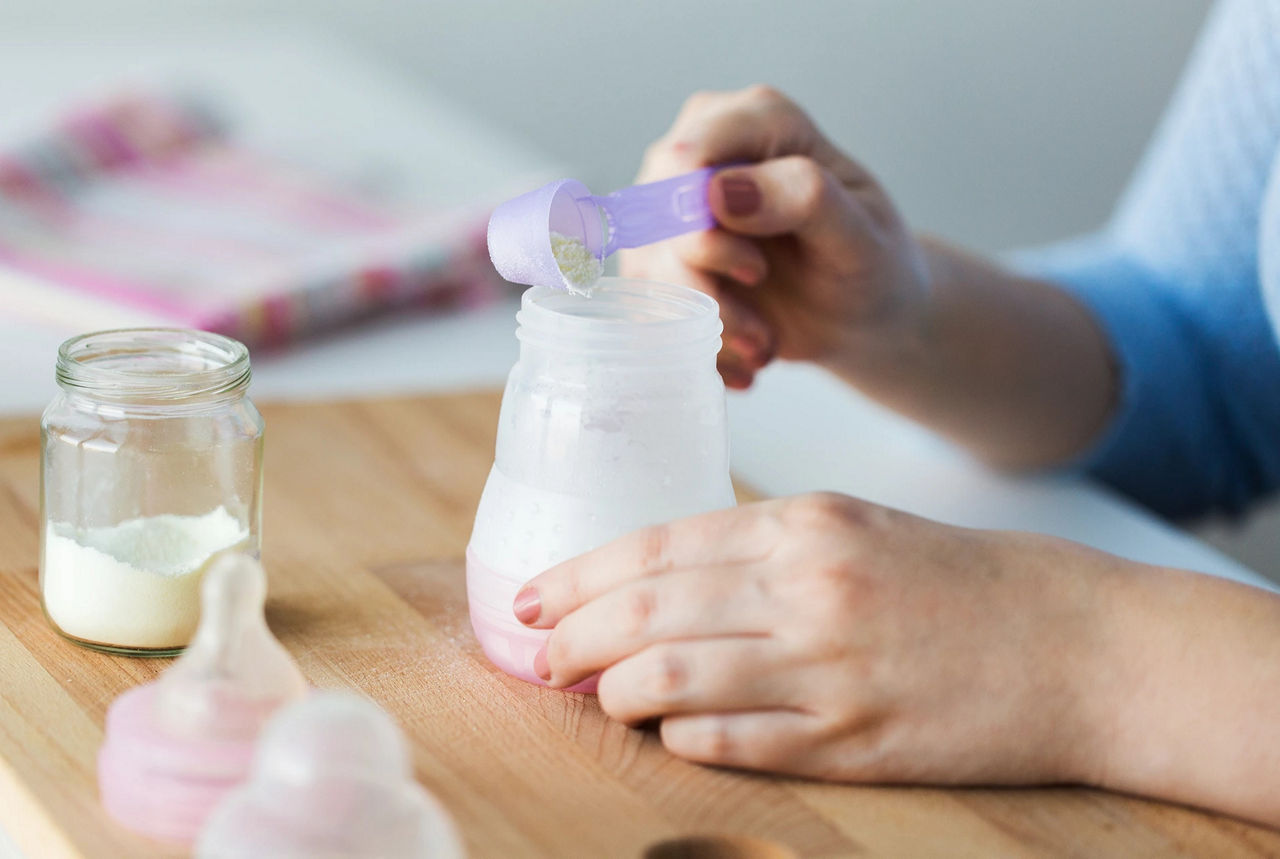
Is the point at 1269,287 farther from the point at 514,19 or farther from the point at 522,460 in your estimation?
the point at 514,19

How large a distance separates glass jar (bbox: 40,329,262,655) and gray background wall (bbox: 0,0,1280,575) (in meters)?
Result: 1.33

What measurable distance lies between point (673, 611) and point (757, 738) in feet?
0.20

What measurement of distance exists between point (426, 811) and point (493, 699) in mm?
169

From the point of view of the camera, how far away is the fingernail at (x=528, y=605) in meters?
0.62

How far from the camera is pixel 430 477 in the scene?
3.03ft

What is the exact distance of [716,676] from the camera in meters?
0.58

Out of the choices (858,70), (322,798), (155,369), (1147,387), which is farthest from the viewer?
(858,70)

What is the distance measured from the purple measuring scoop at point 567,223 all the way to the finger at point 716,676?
0.17 meters

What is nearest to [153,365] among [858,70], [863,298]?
[863,298]

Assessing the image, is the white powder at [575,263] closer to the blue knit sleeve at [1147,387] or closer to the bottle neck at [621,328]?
the bottle neck at [621,328]

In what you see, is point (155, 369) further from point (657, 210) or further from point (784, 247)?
point (784, 247)

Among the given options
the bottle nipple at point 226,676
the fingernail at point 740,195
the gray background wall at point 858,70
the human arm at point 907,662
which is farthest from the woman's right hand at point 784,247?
the gray background wall at point 858,70

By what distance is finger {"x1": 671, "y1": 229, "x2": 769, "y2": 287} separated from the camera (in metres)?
0.84

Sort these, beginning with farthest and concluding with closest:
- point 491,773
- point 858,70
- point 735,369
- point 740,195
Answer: point 858,70 → point 735,369 → point 740,195 → point 491,773
